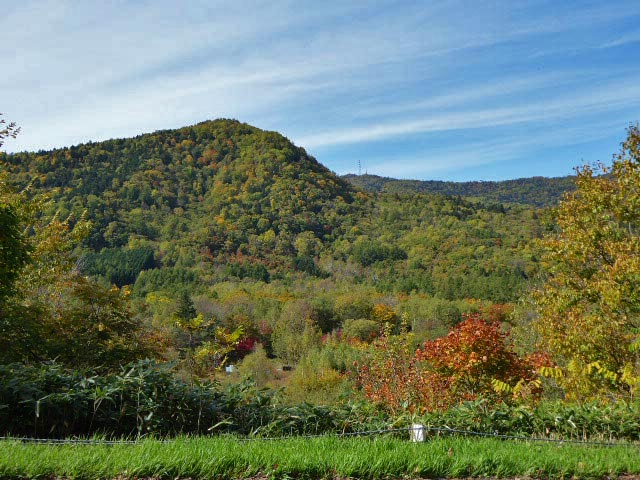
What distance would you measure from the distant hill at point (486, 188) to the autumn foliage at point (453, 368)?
419 ft

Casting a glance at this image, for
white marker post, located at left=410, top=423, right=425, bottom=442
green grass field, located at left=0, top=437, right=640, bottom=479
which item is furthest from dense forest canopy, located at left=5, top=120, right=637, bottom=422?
green grass field, located at left=0, top=437, right=640, bottom=479

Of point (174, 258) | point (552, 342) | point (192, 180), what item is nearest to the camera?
point (552, 342)

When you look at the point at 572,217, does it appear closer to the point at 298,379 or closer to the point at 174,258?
the point at 298,379

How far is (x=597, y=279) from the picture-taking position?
393 inches

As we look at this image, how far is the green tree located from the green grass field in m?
4.02

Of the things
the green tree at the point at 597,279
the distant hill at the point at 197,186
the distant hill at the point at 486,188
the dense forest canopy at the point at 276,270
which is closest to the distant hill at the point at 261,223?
the distant hill at the point at 197,186

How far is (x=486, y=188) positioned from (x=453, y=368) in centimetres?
16676

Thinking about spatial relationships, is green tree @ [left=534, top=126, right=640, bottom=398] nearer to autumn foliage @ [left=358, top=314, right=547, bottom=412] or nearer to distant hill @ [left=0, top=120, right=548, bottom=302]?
autumn foliage @ [left=358, top=314, right=547, bottom=412]

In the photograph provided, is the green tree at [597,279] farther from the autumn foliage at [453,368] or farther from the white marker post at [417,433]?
the white marker post at [417,433]

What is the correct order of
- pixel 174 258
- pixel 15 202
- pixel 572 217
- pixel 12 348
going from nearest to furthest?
pixel 12 348, pixel 572 217, pixel 15 202, pixel 174 258

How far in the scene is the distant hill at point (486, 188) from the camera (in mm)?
140375

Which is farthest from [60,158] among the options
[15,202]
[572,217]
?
[572,217]

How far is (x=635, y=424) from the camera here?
21.3ft

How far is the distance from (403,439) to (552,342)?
18.7 feet
